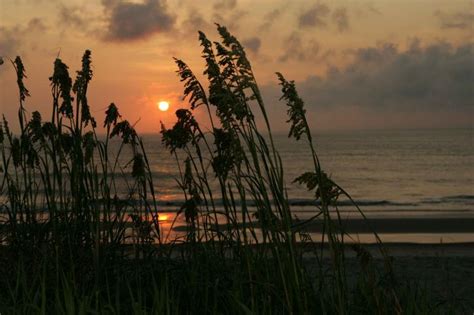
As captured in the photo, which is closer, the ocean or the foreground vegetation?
the foreground vegetation

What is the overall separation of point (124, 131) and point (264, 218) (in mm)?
1422

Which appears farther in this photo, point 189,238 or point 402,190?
point 402,190

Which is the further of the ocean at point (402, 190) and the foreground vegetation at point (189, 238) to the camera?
the ocean at point (402, 190)

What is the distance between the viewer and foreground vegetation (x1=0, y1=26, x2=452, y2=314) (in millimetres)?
3410

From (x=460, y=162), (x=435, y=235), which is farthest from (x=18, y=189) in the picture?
(x=460, y=162)

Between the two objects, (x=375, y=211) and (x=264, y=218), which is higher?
(x=264, y=218)

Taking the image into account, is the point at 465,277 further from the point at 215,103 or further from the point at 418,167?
the point at 418,167

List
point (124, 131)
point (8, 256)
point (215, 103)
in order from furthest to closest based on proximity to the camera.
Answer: point (8, 256)
point (124, 131)
point (215, 103)

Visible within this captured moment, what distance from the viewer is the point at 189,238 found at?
4902 millimetres

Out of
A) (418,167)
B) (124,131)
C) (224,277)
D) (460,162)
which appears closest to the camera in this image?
(224,277)

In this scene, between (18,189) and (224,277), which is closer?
(224,277)

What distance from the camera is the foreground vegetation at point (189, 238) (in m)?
3.41

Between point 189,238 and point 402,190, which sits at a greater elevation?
point 189,238

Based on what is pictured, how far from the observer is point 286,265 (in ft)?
11.7
